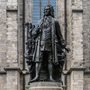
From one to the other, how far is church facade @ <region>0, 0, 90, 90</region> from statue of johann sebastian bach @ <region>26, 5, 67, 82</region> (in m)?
16.2

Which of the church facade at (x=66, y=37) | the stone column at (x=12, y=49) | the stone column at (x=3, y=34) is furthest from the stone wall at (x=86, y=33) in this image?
the stone column at (x=3, y=34)

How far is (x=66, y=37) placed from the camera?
31312 millimetres

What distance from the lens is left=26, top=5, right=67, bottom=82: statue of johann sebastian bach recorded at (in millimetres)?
12703

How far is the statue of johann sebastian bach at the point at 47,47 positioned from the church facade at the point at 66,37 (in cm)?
1617

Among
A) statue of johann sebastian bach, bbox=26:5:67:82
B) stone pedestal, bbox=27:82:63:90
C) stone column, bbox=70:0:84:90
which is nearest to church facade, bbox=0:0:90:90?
stone column, bbox=70:0:84:90

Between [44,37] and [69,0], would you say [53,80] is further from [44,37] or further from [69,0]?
[69,0]

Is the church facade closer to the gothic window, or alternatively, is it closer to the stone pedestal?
the gothic window

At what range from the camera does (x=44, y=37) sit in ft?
42.0

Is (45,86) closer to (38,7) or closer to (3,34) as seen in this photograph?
(3,34)

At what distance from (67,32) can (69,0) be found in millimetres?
2210

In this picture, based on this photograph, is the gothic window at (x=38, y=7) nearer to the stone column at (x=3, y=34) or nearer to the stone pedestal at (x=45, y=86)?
the stone column at (x=3, y=34)

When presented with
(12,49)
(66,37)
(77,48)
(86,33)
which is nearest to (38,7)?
(66,37)

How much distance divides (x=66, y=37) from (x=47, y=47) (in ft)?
61.1

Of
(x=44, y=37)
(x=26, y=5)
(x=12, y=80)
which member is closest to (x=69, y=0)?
(x=26, y=5)
